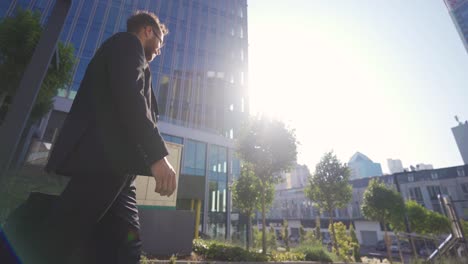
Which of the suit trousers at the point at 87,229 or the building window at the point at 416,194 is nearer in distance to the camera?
the suit trousers at the point at 87,229

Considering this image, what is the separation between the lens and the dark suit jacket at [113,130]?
1088 millimetres

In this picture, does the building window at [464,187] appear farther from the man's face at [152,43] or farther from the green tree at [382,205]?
the man's face at [152,43]

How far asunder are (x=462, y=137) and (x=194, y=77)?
127 m

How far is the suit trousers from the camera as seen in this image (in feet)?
3.09

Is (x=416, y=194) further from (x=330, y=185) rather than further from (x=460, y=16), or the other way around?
(x=460, y=16)

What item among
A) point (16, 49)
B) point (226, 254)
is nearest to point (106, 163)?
point (226, 254)

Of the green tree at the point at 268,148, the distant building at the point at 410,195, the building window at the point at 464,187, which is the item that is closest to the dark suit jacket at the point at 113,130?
the green tree at the point at 268,148

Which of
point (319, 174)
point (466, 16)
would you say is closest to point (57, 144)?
point (319, 174)

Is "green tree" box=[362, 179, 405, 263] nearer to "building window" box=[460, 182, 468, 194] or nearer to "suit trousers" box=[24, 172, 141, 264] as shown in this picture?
"suit trousers" box=[24, 172, 141, 264]

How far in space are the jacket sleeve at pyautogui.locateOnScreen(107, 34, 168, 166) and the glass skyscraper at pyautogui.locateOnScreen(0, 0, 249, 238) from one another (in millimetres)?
17404

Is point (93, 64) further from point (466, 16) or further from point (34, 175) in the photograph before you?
point (466, 16)

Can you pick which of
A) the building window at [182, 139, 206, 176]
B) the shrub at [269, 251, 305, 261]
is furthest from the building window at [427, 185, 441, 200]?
the shrub at [269, 251, 305, 261]

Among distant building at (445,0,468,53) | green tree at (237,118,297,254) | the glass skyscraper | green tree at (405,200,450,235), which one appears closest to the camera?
green tree at (237,118,297,254)

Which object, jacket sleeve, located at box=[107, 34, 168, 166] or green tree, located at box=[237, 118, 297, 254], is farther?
green tree, located at box=[237, 118, 297, 254]
